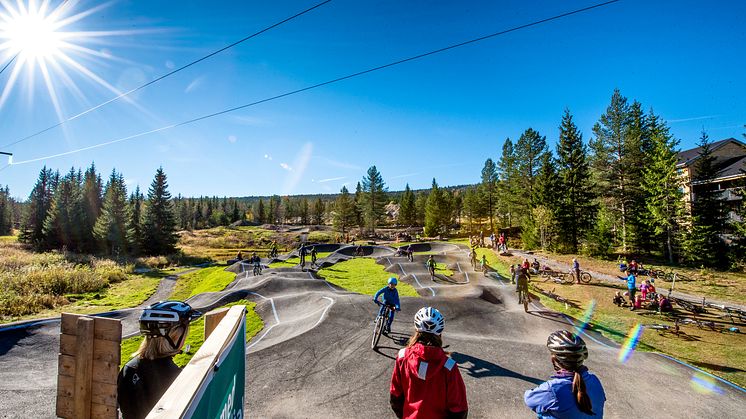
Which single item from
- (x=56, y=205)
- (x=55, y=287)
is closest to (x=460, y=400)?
(x=55, y=287)

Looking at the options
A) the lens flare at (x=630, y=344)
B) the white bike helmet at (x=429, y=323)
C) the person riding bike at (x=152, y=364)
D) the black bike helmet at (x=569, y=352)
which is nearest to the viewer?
the person riding bike at (x=152, y=364)

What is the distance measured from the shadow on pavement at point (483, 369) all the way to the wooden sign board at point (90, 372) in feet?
25.2

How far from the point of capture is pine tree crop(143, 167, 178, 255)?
51219mm

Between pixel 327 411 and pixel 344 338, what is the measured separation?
391 centimetres

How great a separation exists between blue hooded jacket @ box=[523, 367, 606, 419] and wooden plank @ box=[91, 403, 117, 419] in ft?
12.0

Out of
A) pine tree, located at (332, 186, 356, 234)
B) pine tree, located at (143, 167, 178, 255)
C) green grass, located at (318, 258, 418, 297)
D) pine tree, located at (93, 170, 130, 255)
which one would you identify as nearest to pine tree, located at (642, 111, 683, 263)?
green grass, located at (318, 258, 418, 297)

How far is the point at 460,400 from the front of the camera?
3443 mm

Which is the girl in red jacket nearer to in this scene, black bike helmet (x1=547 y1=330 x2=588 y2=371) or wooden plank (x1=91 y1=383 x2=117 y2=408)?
black bike helmet (x1=547 y1=330 x2=588 y2=371)

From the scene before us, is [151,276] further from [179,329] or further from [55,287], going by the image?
[179,329]

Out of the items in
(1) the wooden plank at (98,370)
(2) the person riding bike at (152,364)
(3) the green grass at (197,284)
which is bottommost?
(3) the green grass at (197,284)

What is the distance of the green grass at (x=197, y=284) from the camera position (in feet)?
86.7

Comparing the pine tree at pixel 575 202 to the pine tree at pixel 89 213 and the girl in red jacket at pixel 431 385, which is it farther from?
the pine tree at pixel 89 213

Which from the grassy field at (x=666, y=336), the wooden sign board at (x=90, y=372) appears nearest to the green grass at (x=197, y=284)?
the grassy field at (x=666, y=336)

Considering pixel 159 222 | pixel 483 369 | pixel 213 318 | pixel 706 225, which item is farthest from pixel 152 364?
pixel 159 222
